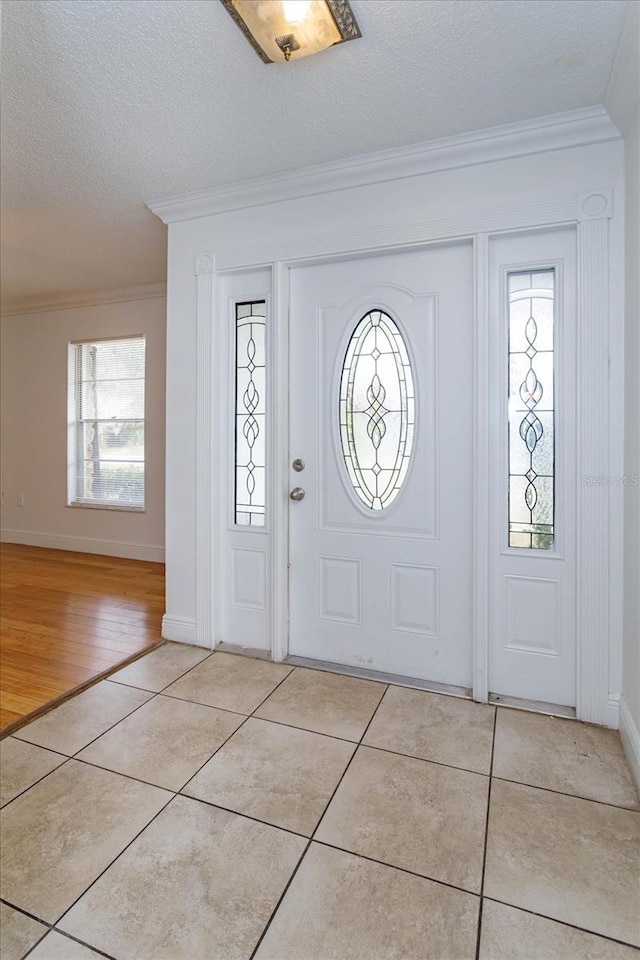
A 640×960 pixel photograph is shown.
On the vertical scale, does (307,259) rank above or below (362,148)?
below

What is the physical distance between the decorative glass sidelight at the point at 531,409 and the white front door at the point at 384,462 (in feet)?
0.63

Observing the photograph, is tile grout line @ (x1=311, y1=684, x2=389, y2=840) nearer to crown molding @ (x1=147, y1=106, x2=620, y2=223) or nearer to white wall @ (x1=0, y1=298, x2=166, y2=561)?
crown molding @ (x1=147, y1=106, x2=620, y2=223)

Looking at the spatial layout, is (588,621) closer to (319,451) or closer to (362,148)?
(319,451)

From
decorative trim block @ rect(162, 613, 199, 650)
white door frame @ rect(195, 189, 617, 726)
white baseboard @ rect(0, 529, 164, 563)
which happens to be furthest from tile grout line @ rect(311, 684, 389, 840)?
white baseboard @ rect(0, 529, 164, 563)

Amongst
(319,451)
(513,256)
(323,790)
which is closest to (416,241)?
(513,256)

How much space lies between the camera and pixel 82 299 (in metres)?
4.89

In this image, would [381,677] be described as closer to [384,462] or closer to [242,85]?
[384,462]

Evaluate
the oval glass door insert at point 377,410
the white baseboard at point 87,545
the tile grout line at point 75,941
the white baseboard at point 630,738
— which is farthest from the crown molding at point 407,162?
the white baseboard at point 87,545

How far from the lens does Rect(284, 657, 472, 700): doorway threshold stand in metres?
2.32

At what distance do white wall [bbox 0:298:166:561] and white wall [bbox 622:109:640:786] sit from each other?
3.78 metres

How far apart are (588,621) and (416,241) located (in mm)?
1859

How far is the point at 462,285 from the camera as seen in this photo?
2.30m

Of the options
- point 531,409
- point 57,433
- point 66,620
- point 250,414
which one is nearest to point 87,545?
point 57,433

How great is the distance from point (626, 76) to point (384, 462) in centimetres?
170
